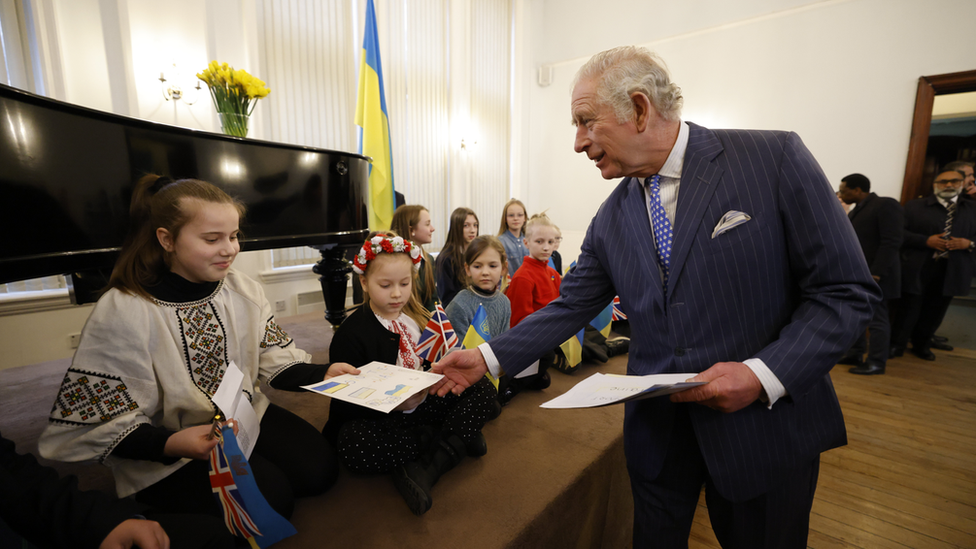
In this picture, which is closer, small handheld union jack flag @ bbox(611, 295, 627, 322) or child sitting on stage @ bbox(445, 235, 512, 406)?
child sitting on stage @ bbox(445, 235, 512, 406)

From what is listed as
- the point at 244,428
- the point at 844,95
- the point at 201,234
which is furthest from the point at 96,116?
the point at 844,95

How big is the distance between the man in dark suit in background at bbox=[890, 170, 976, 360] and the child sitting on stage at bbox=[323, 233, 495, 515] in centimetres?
414

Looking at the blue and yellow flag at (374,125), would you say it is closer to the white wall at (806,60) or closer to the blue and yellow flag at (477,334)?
the blue and yellow flag at (477,334)

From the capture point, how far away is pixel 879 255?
335 cm

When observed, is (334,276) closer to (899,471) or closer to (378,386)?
(378,386)

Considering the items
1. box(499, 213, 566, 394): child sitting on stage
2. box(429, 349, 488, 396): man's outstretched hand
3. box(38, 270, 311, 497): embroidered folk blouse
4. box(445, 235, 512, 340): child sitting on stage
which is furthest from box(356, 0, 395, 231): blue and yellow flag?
box(429, 349, 488, 396): man's outstretched hand

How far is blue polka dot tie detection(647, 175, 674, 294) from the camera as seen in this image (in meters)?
0.96

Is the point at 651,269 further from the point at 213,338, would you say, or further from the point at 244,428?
the point at 213,338

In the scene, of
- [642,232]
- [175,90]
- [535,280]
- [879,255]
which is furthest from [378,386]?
[879,255]

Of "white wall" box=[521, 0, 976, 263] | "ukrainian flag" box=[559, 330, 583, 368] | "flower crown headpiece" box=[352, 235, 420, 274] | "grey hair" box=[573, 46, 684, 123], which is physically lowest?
"ukrainian flag" box=[559, 330, 583, 368]

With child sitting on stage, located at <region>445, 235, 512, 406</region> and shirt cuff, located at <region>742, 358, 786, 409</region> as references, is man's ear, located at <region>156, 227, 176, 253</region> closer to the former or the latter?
child sitting on stage, located at <region>445, 235, 512, 406</region>

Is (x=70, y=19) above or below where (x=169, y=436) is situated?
above

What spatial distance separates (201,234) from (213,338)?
313mm

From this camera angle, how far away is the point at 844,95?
4477 millimetres
